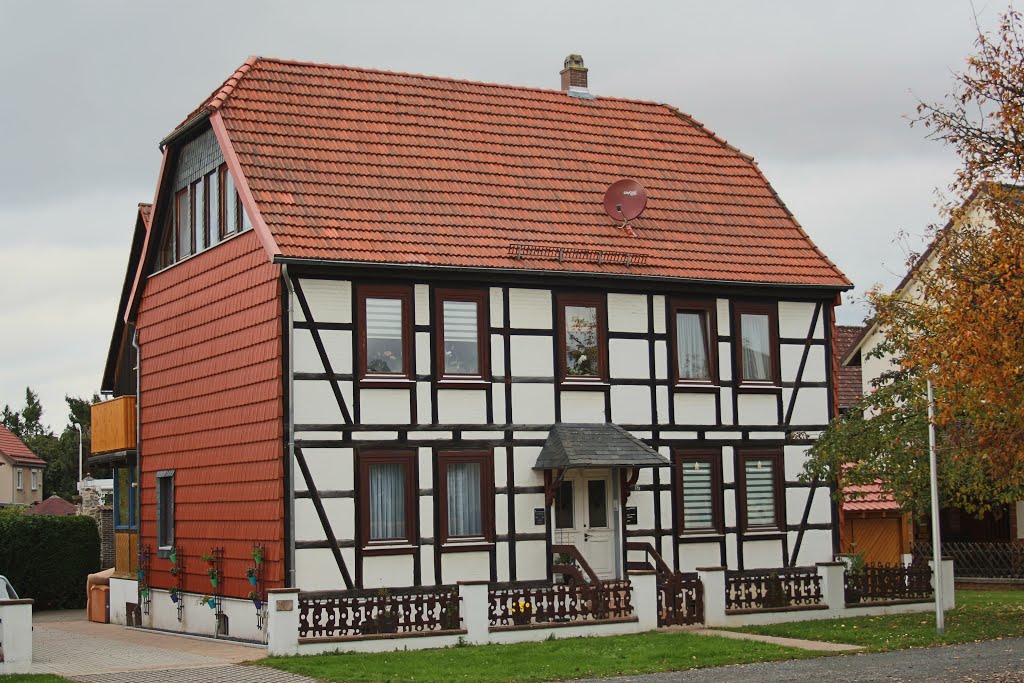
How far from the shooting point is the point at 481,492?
26.8 meters

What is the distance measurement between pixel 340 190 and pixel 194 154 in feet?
13.6

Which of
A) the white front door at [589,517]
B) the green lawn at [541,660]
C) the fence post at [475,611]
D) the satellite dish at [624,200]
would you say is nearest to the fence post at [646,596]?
the green lawn at [541,660]

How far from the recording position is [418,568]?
2581 centimetres

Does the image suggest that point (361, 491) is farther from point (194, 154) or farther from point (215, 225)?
point (194, 154)

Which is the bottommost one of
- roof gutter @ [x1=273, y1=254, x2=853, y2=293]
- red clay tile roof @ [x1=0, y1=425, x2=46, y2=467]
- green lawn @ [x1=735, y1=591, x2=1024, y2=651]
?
green lawn @ [x1=735, y1=591, x2=1024, y2=651]

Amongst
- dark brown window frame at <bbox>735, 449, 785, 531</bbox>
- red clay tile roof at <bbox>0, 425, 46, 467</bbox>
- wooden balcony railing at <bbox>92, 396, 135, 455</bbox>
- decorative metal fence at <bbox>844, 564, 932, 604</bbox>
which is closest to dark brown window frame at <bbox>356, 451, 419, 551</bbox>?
dark brown window frame at <bbox>735, 449, 785, 531</bbox>

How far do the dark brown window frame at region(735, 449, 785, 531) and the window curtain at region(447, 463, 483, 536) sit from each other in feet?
17.9

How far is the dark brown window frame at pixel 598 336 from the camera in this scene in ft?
90.8

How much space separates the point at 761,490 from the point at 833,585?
259cm

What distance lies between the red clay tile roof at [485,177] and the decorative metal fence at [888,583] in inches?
222

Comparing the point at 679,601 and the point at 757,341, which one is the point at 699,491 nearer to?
the point at 757,341

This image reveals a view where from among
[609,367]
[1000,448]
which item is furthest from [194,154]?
[1000,448]

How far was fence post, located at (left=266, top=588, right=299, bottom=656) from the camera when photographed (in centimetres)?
2264

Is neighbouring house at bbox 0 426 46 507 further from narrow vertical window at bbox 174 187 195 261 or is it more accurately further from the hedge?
narrow vertical window at bbox 174 187 195 261
